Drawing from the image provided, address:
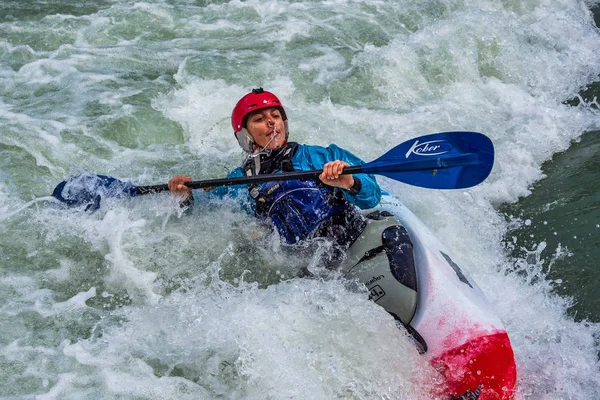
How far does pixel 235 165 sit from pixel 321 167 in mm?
1553

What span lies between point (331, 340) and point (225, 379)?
22.5 inches

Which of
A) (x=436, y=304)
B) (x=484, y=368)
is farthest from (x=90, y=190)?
(x=484, y=368)

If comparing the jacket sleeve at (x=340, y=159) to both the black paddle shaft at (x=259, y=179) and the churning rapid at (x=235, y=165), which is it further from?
the churning rapid at (x=235, y=165)

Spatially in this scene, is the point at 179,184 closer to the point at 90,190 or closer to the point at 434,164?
the point at 90,190

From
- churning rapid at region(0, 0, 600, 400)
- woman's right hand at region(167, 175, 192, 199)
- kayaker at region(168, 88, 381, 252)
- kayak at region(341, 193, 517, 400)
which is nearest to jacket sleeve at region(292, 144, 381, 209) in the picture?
kayaker at region(168, 88, 381, 252)

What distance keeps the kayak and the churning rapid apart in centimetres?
10

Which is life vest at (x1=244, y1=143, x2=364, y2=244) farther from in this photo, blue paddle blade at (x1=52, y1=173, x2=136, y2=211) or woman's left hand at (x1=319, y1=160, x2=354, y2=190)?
blue paddle blade at (x1=52, y1=173, x2=136, y2=211)

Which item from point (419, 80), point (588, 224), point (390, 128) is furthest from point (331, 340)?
point (419, 80)

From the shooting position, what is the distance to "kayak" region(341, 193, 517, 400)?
3.22m

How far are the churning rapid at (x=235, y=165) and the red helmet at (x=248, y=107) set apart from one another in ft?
1.74

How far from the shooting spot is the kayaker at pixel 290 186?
153 inches

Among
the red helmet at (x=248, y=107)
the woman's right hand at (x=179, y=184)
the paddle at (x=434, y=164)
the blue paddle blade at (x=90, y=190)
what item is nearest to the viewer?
the paddle at (x=434, y=164)

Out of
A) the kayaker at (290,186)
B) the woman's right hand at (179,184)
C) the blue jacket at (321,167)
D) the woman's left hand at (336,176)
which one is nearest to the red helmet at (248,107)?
the kayaker at (290,186)

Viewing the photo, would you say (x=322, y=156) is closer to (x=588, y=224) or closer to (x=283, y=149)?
(x=283, y=149)
